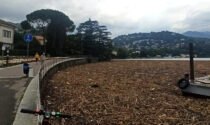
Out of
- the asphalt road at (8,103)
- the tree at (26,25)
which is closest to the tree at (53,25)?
the tree at (26,25)

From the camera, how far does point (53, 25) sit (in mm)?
43781

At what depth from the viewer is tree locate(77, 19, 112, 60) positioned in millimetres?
43500

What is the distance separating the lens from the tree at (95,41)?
43.5m

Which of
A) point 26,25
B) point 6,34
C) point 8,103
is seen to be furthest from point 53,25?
point 8,103

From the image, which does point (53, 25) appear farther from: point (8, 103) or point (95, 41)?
point (8, 103)

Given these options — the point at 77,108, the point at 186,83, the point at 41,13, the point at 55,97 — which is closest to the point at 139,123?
the point at 77,108

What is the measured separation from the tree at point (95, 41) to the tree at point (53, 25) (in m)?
4.96

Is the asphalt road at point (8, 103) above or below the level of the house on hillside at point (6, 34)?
below

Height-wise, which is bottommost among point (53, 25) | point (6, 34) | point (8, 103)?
point (8, 103)

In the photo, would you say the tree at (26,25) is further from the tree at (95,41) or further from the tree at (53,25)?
the tree at (95,41)

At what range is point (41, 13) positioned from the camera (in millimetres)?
44438

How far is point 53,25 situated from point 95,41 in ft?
35.6

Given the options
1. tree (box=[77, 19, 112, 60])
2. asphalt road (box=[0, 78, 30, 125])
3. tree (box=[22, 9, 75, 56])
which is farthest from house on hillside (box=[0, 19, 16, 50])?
asphalt road (box=[0, 78, 30, 125])

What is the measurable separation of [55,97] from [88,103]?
4.54ft
